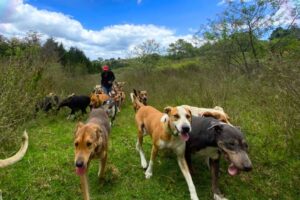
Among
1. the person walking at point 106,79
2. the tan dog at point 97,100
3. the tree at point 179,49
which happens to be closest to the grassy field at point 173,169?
the tan dog at point 97,100

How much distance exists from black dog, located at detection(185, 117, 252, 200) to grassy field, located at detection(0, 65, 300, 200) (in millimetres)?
639

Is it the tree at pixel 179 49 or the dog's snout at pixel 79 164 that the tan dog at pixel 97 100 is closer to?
the dog's snout at pixel 79 164

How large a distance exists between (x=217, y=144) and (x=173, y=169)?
1.57 meters

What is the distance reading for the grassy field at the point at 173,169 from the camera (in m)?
5.58

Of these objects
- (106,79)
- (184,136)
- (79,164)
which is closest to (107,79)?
(106,79)

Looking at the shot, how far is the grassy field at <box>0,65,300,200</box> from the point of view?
5.58m

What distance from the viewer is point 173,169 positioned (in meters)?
6.44

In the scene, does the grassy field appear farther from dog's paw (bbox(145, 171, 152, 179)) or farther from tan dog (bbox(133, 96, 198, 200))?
tan dog (bbox(133, 96, 198, 200))

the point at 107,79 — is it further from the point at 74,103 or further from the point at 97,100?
the point at 97,100

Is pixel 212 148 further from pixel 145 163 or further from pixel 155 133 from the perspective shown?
pixel 145 163

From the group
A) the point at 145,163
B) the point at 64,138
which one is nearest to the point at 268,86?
the point at 145,163

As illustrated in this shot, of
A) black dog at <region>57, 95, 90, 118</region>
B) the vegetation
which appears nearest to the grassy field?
the vegetation

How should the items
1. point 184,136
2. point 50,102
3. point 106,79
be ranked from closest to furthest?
point 184,136 < point 50,102 < point 106,79

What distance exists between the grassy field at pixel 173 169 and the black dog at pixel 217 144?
0.64 meters
